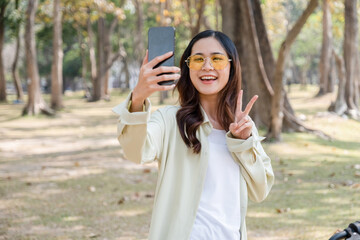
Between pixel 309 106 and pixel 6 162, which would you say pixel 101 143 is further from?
pixel 309 106

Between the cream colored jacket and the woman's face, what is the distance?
14cm

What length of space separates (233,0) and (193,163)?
27.3ft

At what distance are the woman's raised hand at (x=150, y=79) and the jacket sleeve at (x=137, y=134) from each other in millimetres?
46

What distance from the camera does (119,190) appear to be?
21.9ft

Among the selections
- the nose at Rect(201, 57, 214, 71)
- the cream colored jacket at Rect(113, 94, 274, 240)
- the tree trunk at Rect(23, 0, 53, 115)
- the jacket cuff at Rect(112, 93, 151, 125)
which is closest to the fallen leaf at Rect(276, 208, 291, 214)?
the cream colored jacket at Rect(113, 94, 274, 240)

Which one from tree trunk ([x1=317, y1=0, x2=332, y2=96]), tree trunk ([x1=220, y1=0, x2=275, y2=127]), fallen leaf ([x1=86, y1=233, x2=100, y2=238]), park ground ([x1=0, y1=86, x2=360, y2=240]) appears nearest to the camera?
fallen leaf ([x1=86, y1=233, x2=100, y2=238])

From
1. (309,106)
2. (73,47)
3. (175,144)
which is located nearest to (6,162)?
(175,144)

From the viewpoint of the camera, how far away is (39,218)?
17.6ft

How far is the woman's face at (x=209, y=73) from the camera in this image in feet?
7.32

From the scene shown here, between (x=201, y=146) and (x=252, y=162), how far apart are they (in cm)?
26

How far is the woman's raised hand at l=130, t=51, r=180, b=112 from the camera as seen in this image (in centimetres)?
184

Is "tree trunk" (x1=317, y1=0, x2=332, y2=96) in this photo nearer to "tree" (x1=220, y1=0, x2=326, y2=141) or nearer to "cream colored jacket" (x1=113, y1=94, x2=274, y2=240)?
"tree" (x1=220, y1=0, x2=326, y2=141)

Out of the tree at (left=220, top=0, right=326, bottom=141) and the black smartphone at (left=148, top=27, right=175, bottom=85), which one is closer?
the black smartphone at (left=148, top=27, right=175, bottom=85)

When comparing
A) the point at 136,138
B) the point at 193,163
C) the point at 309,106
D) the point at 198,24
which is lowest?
the point at 309,106
